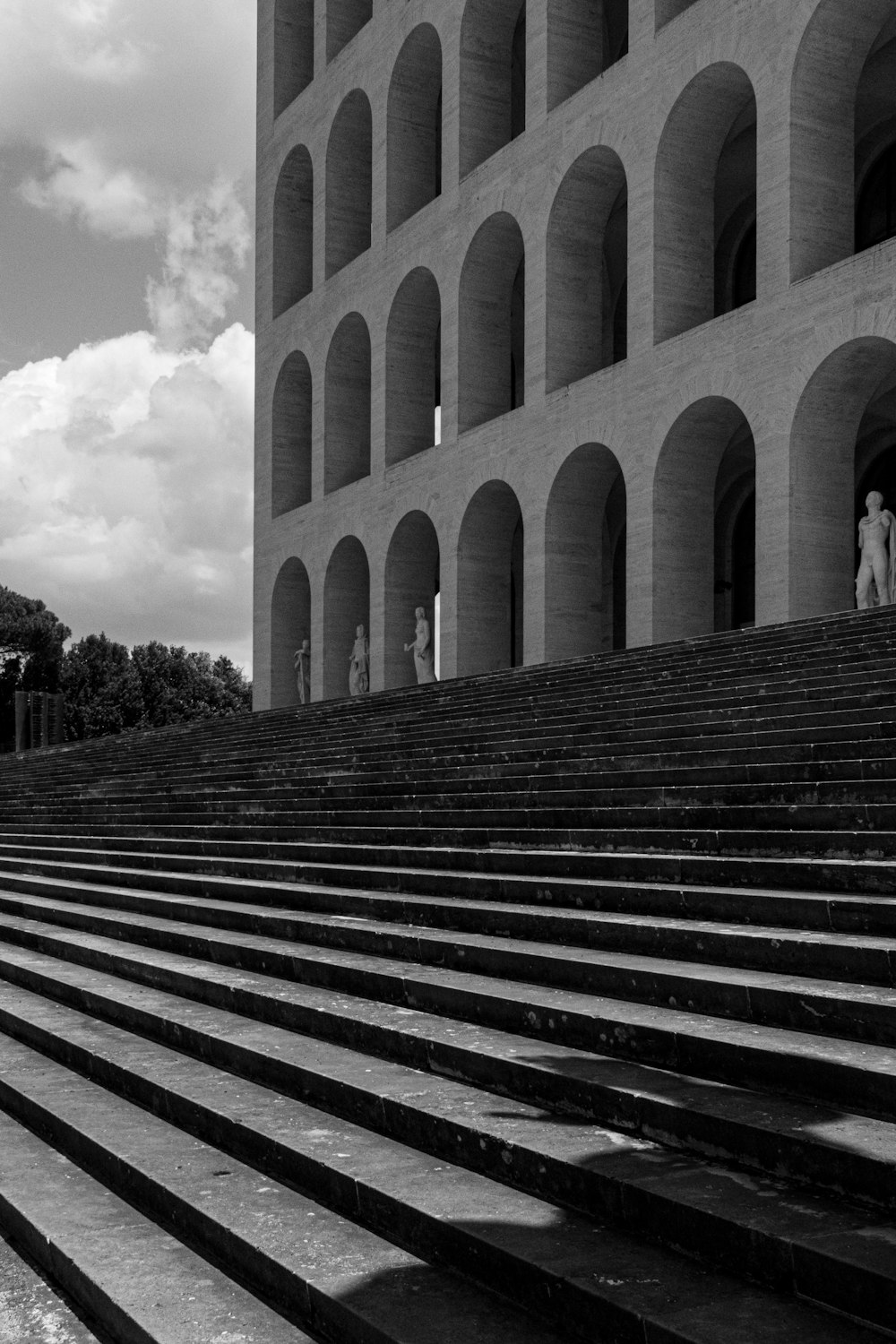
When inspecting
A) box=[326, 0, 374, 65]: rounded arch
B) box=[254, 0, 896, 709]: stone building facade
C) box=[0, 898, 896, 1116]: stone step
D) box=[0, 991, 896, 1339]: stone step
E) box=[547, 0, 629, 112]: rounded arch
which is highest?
box=[326, 0, 374, 65]: rounded arch

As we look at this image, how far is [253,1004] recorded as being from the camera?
592 cm

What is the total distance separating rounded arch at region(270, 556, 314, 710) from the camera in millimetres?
33219

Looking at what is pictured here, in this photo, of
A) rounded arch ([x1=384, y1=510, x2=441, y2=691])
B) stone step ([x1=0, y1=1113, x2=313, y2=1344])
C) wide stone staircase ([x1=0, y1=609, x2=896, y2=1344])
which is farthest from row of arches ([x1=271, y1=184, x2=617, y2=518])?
stone step ([x1=0, y1=1113, x2=313, y2=1344])

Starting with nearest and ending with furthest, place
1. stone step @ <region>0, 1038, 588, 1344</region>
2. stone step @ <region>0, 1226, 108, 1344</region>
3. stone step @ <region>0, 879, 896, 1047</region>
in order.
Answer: stone step @ <region>0, 1038, 588, 1344</region> → stone step @ <region>0, 1226, 108, 1344</region> → stone step @ <region>0, 879, 896, 1047</region>

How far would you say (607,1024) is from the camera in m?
4.27

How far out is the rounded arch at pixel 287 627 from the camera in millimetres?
33219

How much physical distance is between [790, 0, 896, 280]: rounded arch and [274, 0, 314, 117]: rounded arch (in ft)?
61.0

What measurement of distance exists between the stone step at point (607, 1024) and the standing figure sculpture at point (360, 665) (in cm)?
2241

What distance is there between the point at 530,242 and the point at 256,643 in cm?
1354

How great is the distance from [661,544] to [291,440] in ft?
48.8

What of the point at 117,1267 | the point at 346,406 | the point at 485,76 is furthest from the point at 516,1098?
the point at 346,406

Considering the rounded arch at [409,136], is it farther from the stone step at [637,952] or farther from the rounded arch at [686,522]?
the stone step at [637,952]

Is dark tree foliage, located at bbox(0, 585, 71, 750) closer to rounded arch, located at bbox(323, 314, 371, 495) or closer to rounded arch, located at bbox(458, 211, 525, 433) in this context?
rounded arch, located at bbox(323, 314, 371, 495)

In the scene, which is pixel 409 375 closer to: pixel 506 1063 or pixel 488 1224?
pixel 506 1063
